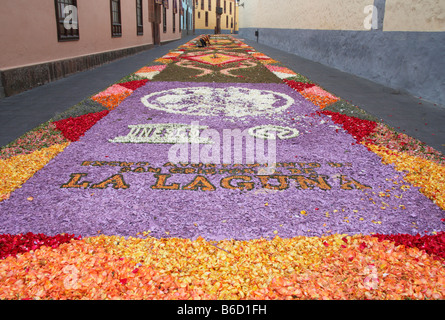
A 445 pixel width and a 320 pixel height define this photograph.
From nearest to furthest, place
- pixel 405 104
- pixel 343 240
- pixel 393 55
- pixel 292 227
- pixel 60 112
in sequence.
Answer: pixel 343 240
pixel 292 227
pixel 60 112
pixel 405 104
pixel 393 55

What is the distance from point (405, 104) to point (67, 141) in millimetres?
5638

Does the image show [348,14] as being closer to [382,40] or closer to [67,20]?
[382,40]

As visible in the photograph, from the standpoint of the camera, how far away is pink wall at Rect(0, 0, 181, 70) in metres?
6.23

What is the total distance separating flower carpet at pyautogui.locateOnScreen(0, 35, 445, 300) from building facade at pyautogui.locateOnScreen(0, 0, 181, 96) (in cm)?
272

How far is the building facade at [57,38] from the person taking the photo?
6.26 m

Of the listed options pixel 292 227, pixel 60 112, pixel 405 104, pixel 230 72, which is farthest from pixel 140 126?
pixel 230 72

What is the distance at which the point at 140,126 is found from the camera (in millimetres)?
4430

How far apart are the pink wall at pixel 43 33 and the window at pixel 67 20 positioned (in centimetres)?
17

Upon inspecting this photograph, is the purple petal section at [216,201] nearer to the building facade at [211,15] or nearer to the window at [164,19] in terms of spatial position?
the window at [164,19]

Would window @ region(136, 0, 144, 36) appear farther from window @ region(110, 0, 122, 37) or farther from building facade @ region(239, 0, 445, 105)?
building facade @ region(239, 0, 445, 105)

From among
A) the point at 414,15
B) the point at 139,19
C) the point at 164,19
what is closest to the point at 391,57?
the point at 414,15

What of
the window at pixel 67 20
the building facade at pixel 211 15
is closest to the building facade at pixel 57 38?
the window at pixel 67 20

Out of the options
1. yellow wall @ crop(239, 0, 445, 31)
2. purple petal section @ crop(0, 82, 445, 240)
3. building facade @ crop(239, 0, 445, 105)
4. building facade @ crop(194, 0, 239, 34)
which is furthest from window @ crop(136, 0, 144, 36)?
building facade @ crop(194, 0, 239, 34)
